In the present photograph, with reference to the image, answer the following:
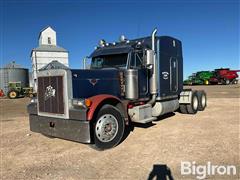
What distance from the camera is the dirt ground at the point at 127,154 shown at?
14.6ft

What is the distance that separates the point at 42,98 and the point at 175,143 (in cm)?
374

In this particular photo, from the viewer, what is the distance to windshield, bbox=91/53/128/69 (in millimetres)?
7250

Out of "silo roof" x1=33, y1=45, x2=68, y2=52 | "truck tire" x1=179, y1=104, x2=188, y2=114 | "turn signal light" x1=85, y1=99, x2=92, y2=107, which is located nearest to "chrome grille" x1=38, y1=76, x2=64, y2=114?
"turn signal light" x1=85, y1=99, x2=92, y2=107

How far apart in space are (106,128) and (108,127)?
72 mm

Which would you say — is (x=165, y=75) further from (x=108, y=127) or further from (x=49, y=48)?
(x=49, y=48)

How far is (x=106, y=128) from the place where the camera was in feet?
19.2

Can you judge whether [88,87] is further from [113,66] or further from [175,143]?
[175,143]

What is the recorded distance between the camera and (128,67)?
23.3 ft

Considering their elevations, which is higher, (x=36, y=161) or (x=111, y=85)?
(x=111, y=85)

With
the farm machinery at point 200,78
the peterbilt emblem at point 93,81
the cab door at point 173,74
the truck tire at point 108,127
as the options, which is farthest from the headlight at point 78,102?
the farm machinery at point 200,78

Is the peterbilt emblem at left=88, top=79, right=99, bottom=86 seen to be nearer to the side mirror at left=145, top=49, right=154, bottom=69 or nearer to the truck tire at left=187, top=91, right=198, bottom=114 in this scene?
the side mirror at left=145, top=49, right=154, bottom=69

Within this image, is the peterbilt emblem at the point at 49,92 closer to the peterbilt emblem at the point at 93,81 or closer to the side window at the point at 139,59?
the peterbilt emblem at the point at 93,81

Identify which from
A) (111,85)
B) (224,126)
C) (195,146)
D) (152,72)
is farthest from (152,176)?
(224,126)

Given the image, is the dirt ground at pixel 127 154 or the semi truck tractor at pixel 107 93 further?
the semi truck tractor at pixel 107 93
